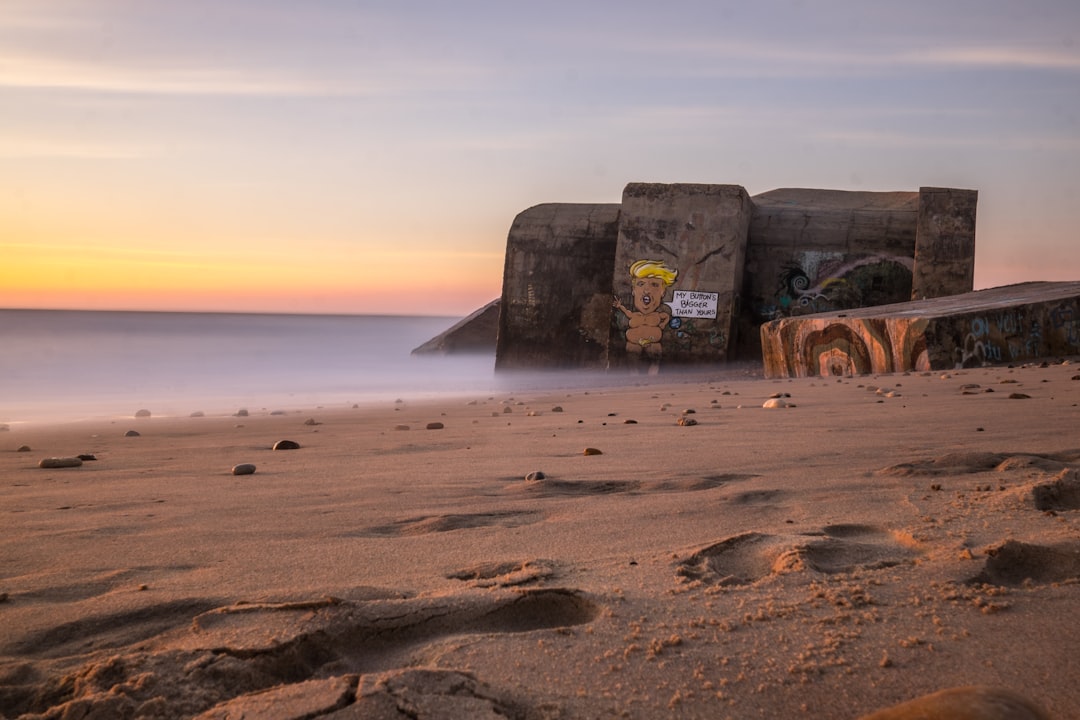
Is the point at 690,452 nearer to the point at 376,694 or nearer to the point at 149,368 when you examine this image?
the point at 376,694

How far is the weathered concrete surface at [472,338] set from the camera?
68.0 feet

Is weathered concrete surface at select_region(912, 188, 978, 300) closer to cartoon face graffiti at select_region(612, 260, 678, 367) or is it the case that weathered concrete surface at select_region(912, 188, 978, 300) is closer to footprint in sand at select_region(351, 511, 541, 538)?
cartoon face graffiti at select_region(612, 260, 678, 367)

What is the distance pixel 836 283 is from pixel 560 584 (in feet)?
40.7

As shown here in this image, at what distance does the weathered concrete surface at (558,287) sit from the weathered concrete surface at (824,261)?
2.13 m

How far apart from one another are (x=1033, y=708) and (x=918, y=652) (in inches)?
10.8

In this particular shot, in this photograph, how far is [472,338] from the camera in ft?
68.6

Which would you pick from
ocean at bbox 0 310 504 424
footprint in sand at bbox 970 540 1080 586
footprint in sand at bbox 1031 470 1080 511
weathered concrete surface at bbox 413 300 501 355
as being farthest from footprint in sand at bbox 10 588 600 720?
weathered concrete surface at bbox 413 300 501 355

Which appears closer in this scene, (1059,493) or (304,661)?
(304,661)

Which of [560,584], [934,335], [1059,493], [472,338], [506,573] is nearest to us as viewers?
[560,584]

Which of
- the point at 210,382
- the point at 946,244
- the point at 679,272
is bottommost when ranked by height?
the point at 210,382

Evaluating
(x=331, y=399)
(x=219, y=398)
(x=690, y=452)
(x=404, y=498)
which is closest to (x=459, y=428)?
(x=690, y=452)

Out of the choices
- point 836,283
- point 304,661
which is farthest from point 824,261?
point 304,661

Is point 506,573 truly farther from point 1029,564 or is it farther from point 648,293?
point 648,293

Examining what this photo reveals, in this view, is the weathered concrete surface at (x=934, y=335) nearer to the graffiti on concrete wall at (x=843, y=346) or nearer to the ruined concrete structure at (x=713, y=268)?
the graffiti on concrete wall at (x=843, y=346)
